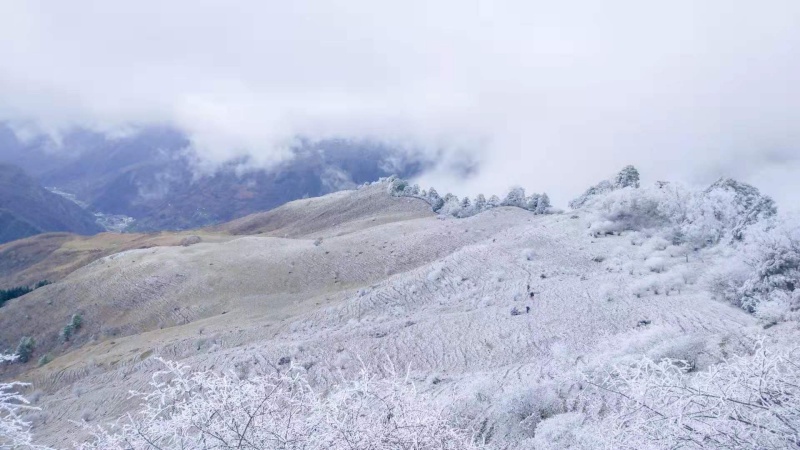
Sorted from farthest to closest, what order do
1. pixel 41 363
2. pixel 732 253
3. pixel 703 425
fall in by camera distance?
pixel 41 363 < pixel 732 253 < pixel 703 425

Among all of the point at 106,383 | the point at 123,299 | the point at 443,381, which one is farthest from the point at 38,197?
the point at 443,381

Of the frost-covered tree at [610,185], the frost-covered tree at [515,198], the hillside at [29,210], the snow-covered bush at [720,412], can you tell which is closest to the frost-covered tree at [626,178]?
the frost-covered tree at [610,185]

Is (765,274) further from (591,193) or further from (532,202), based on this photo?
(532,202)

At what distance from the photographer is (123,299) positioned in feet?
118

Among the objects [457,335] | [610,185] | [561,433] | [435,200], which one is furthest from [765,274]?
[435,200]

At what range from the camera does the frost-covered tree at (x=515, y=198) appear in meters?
43.5

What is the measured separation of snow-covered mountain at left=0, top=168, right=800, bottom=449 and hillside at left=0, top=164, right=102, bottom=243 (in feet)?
487

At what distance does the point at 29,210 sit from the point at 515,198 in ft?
596

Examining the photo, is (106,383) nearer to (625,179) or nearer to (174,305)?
(174,305)

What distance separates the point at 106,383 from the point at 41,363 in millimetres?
12198

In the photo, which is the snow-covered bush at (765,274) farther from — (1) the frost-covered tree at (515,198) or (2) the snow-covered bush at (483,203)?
(1) the frost-covered tree at (515,198)

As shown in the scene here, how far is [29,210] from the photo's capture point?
17512 cm

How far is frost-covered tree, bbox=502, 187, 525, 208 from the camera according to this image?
43.5m

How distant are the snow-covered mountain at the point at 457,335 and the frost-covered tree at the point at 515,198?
1.15 ft
